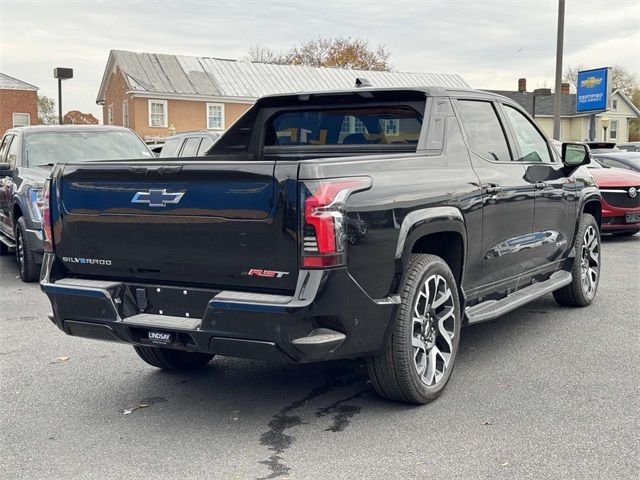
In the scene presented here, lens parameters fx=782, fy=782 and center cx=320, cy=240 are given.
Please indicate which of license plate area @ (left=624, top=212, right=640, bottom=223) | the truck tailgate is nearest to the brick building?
license plate area @ (left=624, top=212, right=640, bottom=223)

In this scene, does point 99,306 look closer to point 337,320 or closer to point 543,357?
point 337,320

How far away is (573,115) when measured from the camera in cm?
5828

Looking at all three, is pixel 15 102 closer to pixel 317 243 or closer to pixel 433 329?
pixel 433 329

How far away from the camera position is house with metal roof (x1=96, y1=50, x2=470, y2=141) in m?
39.8

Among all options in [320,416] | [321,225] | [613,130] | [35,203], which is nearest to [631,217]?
[35,203]

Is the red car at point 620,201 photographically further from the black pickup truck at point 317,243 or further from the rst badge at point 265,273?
the rst badge at point 265,273

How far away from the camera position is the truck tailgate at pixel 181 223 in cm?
383

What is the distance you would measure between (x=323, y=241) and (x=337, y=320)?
0.42 meters

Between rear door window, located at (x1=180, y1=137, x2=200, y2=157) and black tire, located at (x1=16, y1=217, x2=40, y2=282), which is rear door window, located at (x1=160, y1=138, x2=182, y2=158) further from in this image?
black tire, located at (x1=16, y1=217, x2=40, y2=282)

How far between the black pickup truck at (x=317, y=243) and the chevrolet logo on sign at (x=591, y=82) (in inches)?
1951

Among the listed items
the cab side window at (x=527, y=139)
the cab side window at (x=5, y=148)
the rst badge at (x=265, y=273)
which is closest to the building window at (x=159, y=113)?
the cab side window at (x=5, y=148)

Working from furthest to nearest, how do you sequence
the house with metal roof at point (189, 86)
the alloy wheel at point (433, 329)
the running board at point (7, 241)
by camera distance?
the house with metal roof at point (189, 86)
the running board at point (7, 241)
the alloy wheel at point (433, 329)

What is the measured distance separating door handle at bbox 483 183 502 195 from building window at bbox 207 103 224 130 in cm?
3692

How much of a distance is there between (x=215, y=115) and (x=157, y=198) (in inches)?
1501
